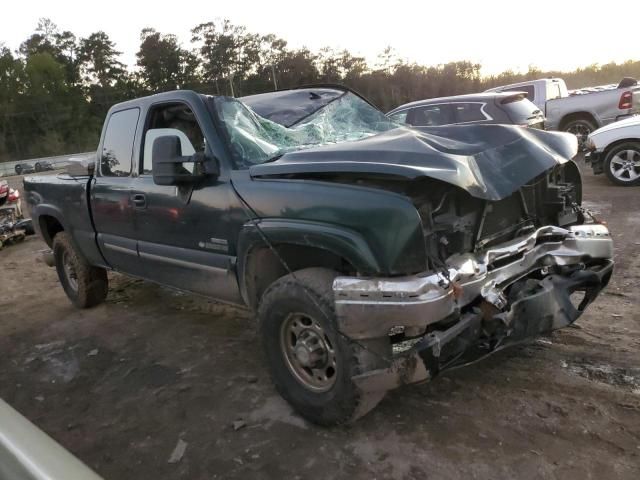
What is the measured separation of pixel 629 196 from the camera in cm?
842

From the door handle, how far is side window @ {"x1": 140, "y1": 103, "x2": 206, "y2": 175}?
0.63ft

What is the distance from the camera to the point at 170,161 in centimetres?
348

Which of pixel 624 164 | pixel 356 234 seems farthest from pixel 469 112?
pixel 356 234

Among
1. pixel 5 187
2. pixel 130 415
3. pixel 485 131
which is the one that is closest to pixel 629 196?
pixel 485 131

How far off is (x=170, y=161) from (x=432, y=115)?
702cm

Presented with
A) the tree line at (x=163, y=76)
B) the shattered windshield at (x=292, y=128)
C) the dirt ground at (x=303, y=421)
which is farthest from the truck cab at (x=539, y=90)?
the tree line at (x=163, y=76)

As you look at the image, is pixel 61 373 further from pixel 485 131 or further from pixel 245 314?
pixel 485 131

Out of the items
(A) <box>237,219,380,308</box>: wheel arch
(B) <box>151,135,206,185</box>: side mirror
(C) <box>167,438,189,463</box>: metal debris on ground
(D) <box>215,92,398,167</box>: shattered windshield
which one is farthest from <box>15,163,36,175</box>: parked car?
(C) <box>167,438,189,463</box>: metal debris on ground

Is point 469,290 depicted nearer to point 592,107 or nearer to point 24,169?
point 592,107

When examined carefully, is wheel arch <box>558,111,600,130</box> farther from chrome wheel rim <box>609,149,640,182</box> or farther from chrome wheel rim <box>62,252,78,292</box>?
chrome wheel rim <box>62,252,78,292</box>

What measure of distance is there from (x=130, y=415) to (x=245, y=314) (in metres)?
1.77

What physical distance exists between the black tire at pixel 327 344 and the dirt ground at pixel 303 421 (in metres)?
0.17

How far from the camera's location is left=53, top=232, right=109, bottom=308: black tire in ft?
18.5

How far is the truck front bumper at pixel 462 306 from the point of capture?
2605 mm
